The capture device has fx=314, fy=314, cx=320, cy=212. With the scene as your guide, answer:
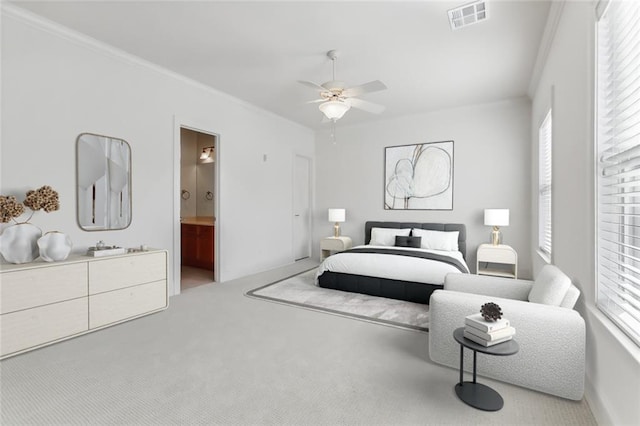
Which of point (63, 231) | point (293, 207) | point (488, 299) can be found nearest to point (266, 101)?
point (293, 207)

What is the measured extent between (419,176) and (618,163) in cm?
424

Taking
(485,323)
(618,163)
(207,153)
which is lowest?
(485,323)

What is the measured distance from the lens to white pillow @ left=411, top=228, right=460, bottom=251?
507cm

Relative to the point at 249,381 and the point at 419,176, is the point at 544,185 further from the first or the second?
the point at 249,381

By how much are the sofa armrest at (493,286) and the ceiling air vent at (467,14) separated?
2.32 m

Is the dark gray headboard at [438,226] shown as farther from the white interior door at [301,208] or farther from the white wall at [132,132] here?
the white wall at [132,132]

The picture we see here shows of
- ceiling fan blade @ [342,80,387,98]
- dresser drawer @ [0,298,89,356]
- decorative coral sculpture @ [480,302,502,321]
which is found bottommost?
dresser drawer @ [0,298,89,356]

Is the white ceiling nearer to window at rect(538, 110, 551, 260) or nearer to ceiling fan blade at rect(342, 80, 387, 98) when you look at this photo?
ceiling fan blade at rect(342, 80, 387, 98)

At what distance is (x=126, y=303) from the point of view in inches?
123

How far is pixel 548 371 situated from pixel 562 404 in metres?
0.18

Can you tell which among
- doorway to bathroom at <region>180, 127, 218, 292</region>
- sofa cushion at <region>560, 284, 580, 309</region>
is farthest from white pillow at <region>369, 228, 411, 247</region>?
sofa cushion at <region>560, 284, 580, 309</region>

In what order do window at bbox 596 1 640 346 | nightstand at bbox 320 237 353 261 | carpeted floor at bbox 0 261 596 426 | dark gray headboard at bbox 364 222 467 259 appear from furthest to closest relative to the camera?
nightstand at bbox 320 237 353 261 → dark gray headboard at bbox 364 222 467 259 → carpeted floor at bbox 0 261 596 426 → window at bbox 596 1 640 346

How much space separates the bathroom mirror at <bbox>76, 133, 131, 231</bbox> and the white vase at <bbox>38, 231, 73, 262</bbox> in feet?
1.57

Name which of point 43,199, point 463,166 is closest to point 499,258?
point 463,166
